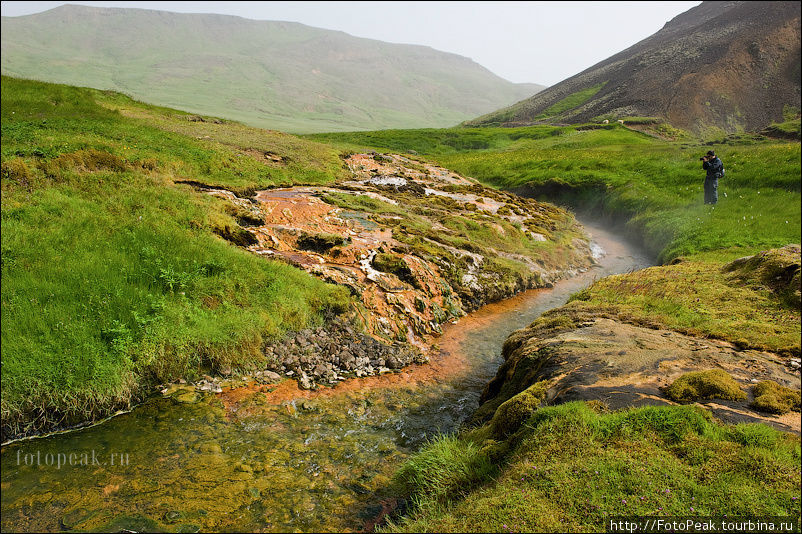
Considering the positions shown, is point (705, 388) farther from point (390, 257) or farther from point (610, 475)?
point (390, 257)

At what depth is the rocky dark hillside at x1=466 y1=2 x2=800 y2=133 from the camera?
85.6m

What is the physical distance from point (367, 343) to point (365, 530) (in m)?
7.87

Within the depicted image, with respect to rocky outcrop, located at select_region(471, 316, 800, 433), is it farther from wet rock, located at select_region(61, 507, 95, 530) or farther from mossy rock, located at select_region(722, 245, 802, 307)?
wet rock, located at select_region(61, 507, 95, 530)

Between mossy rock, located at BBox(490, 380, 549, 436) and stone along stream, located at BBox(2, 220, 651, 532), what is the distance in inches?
97.3

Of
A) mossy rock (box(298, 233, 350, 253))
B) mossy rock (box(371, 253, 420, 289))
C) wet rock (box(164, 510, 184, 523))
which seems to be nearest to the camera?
wet rock (box(164, 510, 184, 523))

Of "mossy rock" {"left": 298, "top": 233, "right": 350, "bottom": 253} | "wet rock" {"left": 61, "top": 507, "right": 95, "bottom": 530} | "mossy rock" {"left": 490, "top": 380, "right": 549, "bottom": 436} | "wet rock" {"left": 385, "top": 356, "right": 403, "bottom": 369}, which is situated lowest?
"wet rock" {"left": 61, "top": 507, "right": 95, "bottom": 530}

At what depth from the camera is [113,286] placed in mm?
11617

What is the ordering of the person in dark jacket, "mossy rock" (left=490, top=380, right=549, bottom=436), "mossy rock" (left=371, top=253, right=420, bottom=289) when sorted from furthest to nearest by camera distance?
"mossy rock" (left=371, top=253, right=420, bottom=289), the person in dark jacket, "mossy rock" (left=490, top=380, right=549, bottom=436)

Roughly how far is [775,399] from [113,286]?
15.0 meters

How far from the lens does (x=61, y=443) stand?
863cm

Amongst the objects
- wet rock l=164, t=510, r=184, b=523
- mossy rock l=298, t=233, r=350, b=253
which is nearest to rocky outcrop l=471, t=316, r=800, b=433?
wet rock l=164, t=510, r=184, b=523

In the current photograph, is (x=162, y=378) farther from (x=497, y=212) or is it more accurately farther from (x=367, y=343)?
(x=497, y=212)

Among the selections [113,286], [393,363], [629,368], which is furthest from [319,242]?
[629,368]

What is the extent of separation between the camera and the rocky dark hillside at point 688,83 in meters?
85.6
